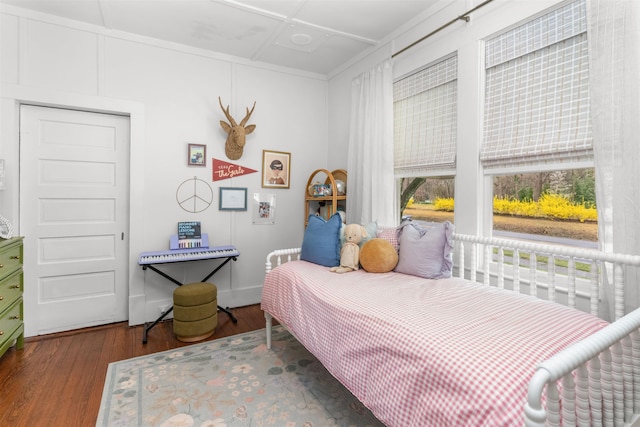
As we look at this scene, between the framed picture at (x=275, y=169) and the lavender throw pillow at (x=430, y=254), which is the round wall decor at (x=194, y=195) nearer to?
the framed picture at (x=275, y=169)

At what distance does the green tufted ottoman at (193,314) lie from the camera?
2703mm

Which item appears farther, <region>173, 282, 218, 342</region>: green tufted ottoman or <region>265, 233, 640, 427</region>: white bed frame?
<region>173, 282, 218, 342</region>: green tufted ottoman

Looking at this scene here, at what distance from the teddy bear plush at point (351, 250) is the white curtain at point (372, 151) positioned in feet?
1.67

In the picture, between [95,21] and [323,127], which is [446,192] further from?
[95,21]

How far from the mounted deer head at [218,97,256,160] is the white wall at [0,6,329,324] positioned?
0.09 meters

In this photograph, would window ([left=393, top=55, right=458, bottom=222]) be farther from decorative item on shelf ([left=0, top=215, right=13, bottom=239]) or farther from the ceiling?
decorative item on shelf ([left=0, top=215, right=13, bottom=239])

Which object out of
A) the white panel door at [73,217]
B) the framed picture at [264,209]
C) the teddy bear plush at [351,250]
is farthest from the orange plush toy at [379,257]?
the white panel door at [73,217]

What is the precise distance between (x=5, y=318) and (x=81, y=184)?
123 cm

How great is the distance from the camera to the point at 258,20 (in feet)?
9.05

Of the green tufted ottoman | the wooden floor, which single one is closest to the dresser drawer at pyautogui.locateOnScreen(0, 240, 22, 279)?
the wooden floor

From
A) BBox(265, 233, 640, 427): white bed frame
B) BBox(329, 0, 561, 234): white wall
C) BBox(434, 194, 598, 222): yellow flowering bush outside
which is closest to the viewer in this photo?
BBox(265, 233, 640, 427): white bed frame

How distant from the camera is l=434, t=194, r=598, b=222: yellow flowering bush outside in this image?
1899 mm

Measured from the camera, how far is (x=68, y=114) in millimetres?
2875

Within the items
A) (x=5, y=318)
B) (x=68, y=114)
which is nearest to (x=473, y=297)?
(x=5, y=318)
